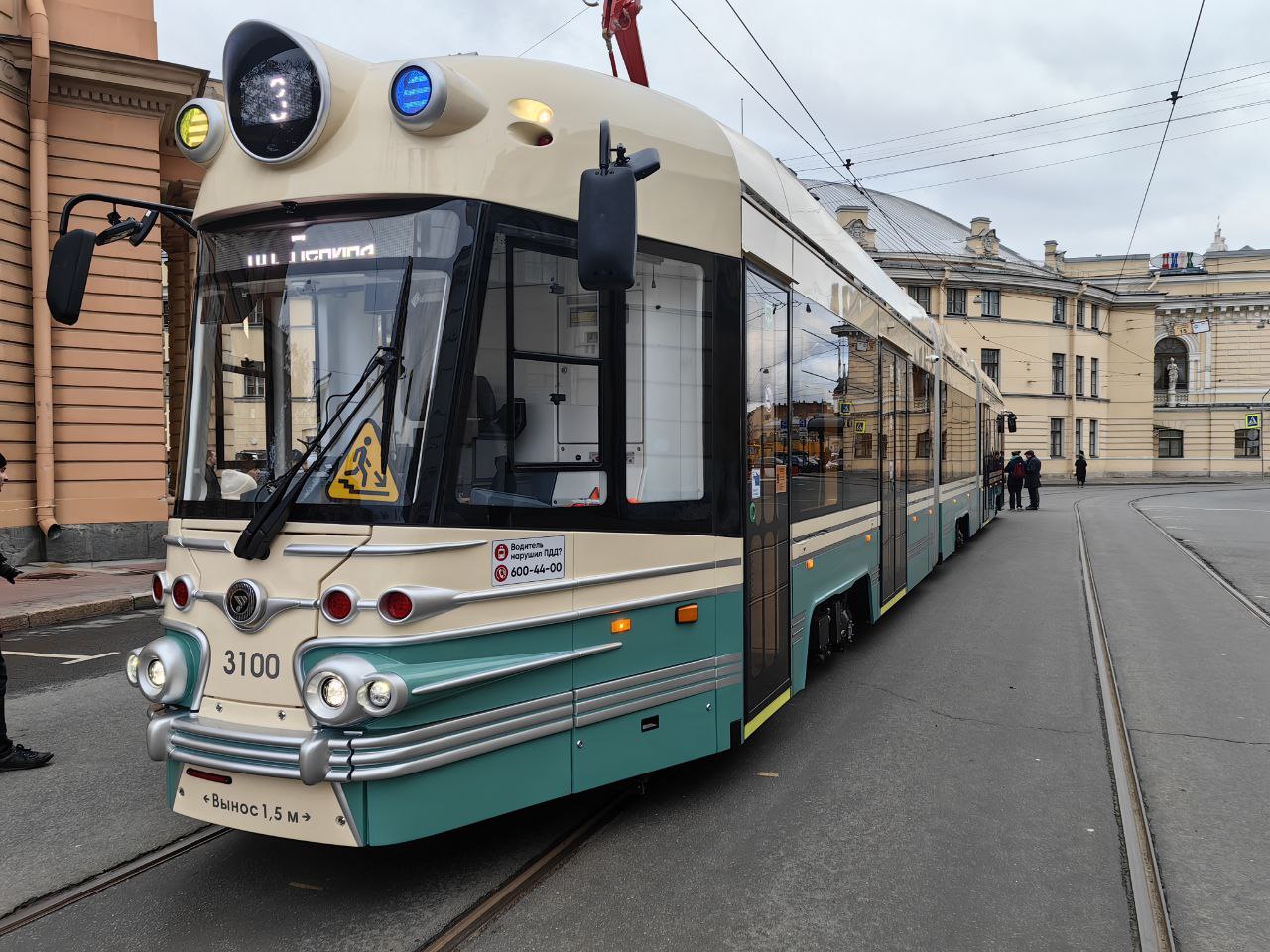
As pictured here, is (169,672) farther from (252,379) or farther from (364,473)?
(252,379)

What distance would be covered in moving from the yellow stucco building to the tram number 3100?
1907 inches

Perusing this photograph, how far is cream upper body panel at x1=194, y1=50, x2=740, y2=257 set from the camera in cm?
348

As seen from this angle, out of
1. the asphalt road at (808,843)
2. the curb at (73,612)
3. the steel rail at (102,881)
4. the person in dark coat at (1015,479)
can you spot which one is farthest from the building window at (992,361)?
the steel rail at (102,881)

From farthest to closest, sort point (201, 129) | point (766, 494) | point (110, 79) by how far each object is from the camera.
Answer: point (110, 79)
point (766, 494)
point (201, 129)

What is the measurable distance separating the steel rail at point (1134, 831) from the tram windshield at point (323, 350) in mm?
3057

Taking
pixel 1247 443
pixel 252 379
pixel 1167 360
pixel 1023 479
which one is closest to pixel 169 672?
pixel 252 379

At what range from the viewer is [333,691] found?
3.18m

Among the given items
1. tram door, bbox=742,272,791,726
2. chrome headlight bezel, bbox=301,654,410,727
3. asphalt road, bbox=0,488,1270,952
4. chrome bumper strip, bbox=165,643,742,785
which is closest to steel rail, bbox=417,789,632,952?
asphalt road, bbox=0,488,1270,952

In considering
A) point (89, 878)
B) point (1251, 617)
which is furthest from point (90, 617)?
point (1251, 617)

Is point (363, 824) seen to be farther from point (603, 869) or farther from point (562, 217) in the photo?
point (562, 217)

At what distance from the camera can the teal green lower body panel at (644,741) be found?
382 cm

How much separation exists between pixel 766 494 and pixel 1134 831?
7.38ft

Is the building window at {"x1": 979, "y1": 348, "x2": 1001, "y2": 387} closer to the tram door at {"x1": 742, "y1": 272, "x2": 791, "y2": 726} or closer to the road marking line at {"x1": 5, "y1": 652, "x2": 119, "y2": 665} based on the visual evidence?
the road marking line at {"x1": 5, "y1": 652, "x2": 119, "y2": 665}

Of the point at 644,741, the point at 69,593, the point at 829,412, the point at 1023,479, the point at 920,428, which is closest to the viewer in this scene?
the point at 644,741
